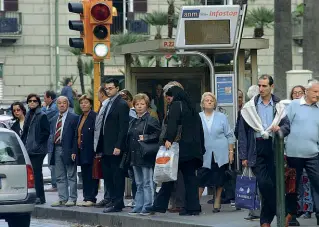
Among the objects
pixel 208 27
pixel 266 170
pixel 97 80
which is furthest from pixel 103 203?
pixel 266 170

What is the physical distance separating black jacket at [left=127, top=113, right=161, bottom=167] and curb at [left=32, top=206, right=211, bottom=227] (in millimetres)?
746

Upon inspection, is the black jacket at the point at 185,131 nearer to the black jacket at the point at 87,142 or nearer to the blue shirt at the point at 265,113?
the blue shirt at the point at 265,113

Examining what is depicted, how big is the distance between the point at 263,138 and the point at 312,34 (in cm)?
748

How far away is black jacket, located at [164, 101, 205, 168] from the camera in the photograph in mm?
14953

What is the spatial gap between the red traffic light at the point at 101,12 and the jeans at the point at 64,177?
2.12m

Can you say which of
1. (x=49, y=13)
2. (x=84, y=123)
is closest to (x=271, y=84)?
(x=84, y=123)

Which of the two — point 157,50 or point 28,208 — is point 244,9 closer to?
point 157,50

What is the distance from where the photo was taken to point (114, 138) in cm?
1609

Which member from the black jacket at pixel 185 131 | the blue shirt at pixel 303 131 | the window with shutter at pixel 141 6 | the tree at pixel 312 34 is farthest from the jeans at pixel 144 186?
the window with shutter at pixel 141 6

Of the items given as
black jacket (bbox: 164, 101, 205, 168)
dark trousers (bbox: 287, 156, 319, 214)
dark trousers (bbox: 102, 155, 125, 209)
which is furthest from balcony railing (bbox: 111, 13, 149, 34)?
dark trousers (bbox: 287, 156, 319, 214)

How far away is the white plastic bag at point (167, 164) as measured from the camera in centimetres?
1480

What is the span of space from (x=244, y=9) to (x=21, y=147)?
3928 millimetres

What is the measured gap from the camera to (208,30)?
1664 centimetres

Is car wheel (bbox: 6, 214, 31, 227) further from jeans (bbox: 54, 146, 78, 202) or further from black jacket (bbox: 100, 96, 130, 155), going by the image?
jeans (bbox: 54, 146, 78, 202)
